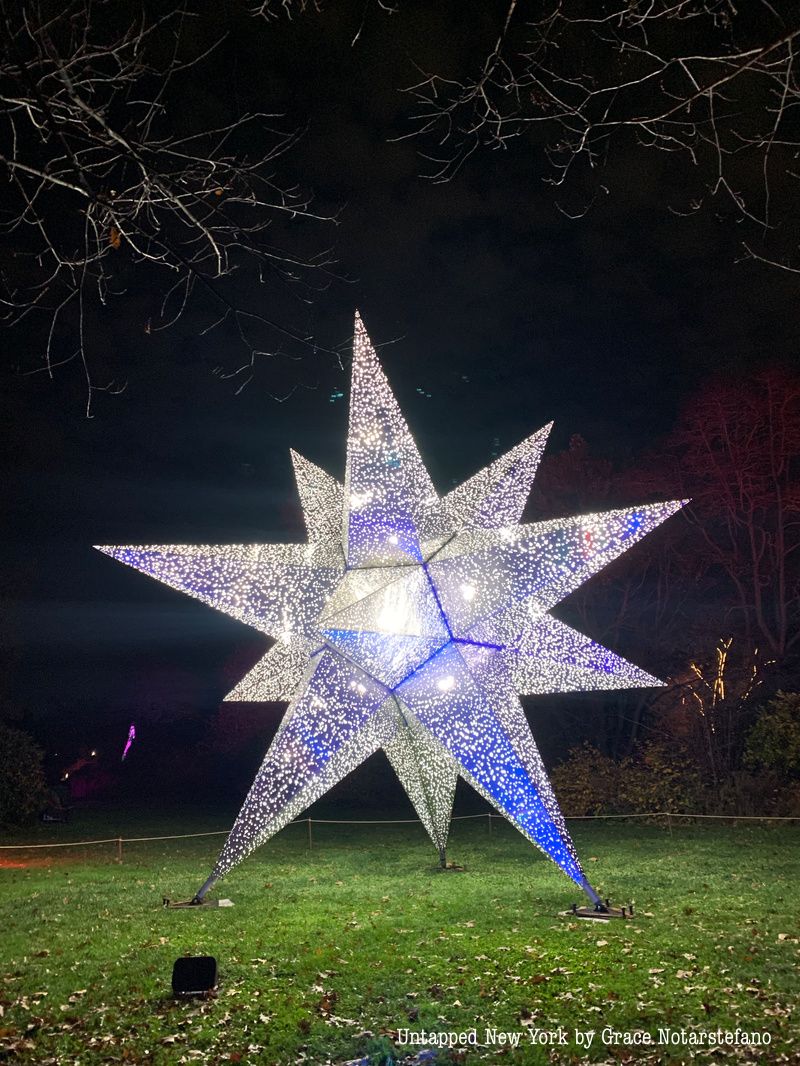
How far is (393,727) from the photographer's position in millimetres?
10102

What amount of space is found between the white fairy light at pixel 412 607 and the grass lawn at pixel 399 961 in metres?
1.01

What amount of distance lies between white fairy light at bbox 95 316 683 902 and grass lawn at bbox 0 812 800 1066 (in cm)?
101

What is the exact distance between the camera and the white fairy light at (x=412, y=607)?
823cm

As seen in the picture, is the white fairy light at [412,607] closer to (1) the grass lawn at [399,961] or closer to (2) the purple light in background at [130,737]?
(1) the grass lawn at [399,961]

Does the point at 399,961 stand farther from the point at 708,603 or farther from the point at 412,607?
the point at 708,603

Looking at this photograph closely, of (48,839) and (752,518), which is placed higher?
(752,518)

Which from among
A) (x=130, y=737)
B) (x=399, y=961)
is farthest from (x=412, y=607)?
(x=130, y=737)

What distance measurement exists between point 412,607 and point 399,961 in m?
3.39

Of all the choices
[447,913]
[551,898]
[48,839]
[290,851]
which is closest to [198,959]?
[447,913]

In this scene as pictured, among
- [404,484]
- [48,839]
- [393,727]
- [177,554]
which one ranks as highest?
[404,484]

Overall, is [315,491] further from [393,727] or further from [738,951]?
[738,951]

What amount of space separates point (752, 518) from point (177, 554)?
55.2 feet

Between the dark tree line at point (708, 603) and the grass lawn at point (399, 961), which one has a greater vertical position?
the dark tree line at point (708, 603)

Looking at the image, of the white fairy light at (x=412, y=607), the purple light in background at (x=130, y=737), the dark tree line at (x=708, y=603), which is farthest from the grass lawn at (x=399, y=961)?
the purple light in background at (x=130, y=737)
